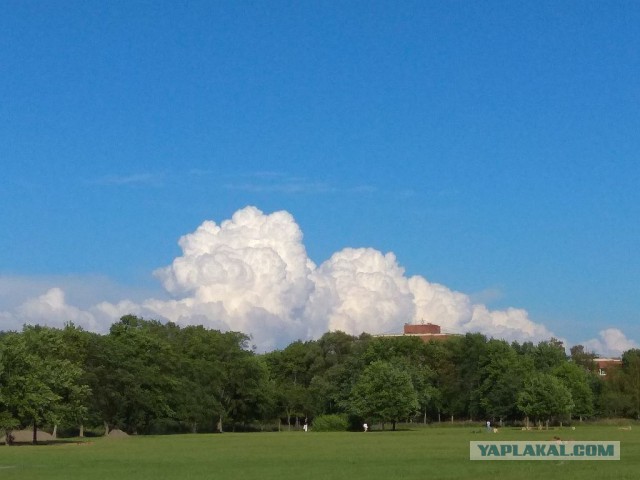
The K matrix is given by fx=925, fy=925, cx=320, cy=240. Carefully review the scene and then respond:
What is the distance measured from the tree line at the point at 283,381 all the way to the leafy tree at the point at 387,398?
0.18 m

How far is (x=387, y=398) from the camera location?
128375 mm

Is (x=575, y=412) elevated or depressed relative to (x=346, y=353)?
depressed

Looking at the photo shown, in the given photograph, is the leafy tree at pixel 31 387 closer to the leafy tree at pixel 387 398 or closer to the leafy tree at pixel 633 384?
the leafy tree at pixel 387 398

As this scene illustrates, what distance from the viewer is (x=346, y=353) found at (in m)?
166

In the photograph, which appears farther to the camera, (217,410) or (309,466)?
(217,410)

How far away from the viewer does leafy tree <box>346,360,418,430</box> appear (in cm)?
12888

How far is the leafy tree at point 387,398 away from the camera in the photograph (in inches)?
5074

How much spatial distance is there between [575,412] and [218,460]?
102m

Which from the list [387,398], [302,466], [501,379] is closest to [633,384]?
[501,379]

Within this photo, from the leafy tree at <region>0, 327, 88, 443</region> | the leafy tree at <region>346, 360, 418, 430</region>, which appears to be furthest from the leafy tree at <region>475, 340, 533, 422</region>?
the leafy tree at <region>0, 327, 88, 443</region>

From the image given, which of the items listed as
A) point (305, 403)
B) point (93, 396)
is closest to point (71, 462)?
point (93, 396)

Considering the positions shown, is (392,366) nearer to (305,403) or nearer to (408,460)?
(305,403)

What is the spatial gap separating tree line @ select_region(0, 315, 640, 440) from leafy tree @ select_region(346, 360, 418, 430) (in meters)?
0.18

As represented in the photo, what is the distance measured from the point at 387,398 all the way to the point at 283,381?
44.9 m
